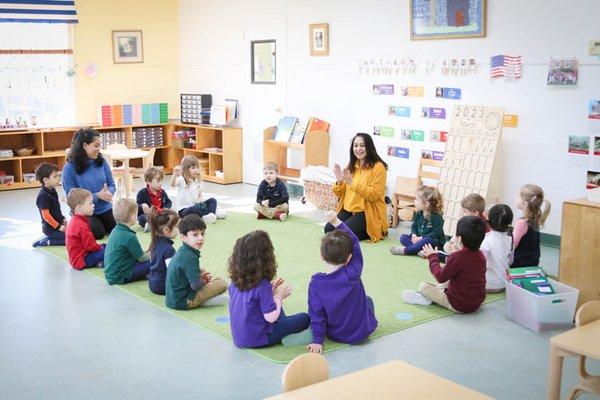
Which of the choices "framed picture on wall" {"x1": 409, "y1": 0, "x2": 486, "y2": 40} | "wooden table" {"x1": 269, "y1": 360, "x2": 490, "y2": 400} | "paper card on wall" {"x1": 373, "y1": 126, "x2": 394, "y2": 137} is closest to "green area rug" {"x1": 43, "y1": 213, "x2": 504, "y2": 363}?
"paper card on wall" {"x1": 373, "y1": 126, "x2": 394, "y2": 137}

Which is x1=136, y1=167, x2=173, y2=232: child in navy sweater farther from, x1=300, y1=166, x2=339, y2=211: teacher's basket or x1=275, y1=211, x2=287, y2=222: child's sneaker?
x1=300, y1=166, x2=339, y2=211: teacher's basket

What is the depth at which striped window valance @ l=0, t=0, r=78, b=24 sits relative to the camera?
946 cm

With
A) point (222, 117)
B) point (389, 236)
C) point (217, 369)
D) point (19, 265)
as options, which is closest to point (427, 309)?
point (217, 369)

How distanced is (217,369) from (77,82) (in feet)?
24.1

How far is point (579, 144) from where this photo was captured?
6.48 metres

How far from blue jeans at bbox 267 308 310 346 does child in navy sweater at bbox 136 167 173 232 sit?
312cm

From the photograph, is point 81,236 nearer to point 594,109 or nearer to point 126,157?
point 126,157

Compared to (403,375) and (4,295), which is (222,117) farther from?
(403,375)

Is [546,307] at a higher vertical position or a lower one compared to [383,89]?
lower

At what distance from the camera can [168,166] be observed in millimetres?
11164

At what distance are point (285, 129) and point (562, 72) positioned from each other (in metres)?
3.82

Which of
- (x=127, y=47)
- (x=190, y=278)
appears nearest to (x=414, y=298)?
(x=190, y=278)

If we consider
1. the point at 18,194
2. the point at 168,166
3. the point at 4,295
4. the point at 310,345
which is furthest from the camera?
the point at 168,166

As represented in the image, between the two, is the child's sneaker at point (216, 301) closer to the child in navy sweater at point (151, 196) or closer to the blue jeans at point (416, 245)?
the blue jeans at point (416, 245)
